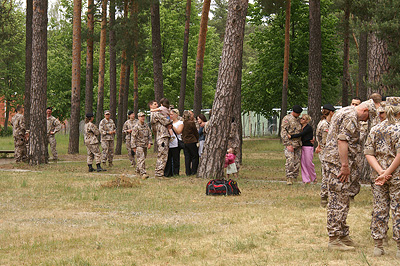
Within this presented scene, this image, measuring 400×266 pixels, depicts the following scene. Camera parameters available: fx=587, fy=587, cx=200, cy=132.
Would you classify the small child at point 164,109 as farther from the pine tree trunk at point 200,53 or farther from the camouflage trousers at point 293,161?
the pine tree trunk at point 200,53

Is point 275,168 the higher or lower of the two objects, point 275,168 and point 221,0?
the lower

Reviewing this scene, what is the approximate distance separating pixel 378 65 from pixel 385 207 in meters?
9.54

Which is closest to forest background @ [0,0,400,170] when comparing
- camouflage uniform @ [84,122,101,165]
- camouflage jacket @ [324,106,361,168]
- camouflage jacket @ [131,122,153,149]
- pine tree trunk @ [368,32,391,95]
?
pine tree trunk @ [368,32,391,95]

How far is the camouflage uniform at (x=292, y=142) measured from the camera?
1518cm

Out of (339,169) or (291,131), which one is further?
(291,131)

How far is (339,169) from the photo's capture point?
7691mm

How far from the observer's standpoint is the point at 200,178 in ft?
52.7

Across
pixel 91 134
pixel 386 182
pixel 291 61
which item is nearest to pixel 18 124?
pixel 91 134

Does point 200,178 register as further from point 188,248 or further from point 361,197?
point 188,248

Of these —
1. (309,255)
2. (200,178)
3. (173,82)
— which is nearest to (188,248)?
(309,255)

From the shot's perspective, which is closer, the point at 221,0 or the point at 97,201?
the point at 97,201

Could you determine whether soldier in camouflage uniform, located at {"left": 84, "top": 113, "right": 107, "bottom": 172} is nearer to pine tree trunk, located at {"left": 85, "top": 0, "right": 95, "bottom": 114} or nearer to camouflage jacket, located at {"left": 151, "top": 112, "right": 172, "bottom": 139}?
camouflage jacket, located at {"left": 151, "top": 112, "right": 172, "bottom": 139}

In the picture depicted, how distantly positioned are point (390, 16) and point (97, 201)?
430 inches

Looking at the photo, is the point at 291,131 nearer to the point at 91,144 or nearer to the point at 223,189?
the point at 223,189
